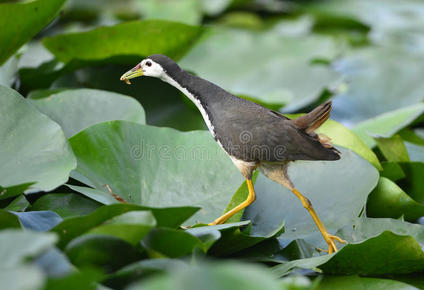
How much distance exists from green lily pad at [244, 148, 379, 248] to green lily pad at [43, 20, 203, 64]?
764 mm

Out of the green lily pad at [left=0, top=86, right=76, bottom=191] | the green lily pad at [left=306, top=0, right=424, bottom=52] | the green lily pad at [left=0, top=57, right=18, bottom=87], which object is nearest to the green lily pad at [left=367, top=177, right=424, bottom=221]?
the green lily pad at [left=0, top=86, right=76, bottom=191]

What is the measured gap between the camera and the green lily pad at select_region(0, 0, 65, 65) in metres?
1.76

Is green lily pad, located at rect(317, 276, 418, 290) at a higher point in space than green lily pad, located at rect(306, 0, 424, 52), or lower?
lower

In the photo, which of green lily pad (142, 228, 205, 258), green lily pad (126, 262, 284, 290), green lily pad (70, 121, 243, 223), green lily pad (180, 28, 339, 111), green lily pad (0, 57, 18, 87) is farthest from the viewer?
green lily pad (180, 28, 339, 111)

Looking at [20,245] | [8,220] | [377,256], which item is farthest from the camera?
[377,256]

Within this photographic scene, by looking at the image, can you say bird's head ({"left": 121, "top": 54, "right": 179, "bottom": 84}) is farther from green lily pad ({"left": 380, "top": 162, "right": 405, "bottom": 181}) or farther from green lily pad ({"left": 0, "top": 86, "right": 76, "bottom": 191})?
green lily pad ({"left": 380, "top": 162, "right": 405, "bottom": 181})

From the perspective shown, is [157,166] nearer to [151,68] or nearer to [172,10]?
[151,68]

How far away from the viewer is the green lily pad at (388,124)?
2.04 meters

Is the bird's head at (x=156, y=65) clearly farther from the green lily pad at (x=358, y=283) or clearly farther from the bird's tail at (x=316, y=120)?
the green lily pad at (x=358, y=283)

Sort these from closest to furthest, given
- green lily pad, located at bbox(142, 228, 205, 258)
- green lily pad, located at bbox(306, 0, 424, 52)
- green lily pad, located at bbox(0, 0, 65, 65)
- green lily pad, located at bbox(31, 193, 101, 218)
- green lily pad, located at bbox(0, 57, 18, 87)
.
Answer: green lily pad, located at bbox(142, 228, 205, 258) < green lily pad, located at bbox(31, 193, 101, 218) < green lily pad, located at bbox(0, 0, 65, 65) < green lily pad, located at bbox(0, 57, 18, 87) < green lily pad, located at bbox(306, 0, 424, 52)

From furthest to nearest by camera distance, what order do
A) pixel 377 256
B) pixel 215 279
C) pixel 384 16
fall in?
1. pixel 384 16
2. pixel 377 256
3. pixel 215 279

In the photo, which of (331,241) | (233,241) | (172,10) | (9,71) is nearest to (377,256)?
(331,241)

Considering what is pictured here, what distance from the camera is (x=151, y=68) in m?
1.92

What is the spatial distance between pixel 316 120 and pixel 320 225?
31 centimetres
